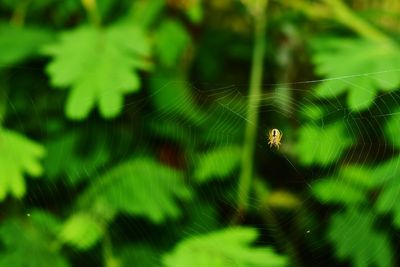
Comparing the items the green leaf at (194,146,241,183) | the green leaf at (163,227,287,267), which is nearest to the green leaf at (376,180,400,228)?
the green leaf at (163,227,287,267)

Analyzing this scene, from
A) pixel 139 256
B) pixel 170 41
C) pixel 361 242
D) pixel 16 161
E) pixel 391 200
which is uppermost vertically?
pixel 170 41

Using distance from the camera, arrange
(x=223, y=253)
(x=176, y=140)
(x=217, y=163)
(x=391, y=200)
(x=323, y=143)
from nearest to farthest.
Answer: (x=223, y=253)
(x=391, y=200)
(x=323, y=143)
(x=217, y=163)
(x=176, y=140)

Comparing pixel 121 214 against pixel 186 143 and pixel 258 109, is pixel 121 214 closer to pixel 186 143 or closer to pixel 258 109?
pixel 186 143

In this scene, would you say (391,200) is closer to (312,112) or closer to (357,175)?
(357,175)

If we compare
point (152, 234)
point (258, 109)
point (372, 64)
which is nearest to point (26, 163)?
point (152, 234)

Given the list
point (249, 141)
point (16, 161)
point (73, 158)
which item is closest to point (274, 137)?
point (249, 141)

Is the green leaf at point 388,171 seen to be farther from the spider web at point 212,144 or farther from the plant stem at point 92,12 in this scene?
the plant stem at point 92,12

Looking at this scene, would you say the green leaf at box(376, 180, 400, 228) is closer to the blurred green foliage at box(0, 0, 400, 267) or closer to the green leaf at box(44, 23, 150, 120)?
the blurred green foliage at box(0, 0, 400, 267)
